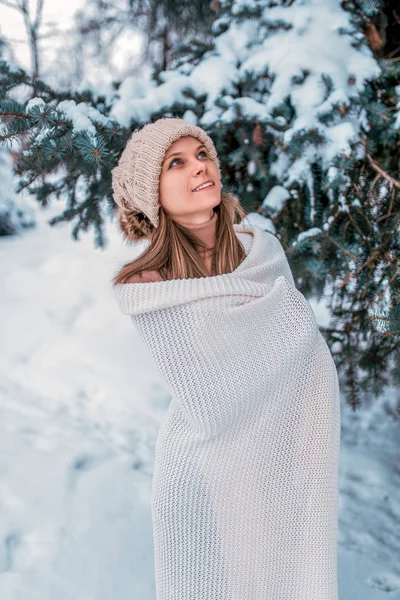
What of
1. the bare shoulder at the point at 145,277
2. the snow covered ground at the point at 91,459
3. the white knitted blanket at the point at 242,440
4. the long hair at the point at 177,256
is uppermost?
the long hair at the point at 177,256

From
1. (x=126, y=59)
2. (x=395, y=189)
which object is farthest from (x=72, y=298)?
(x=395, y=189)

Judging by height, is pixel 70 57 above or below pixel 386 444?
above

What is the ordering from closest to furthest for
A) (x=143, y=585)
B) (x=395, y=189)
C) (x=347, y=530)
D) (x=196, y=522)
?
(x=196, y=522), (x=395, y=189), (x=143, y=585), (x=347, y=530)

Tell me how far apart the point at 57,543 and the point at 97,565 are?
0.19 meters

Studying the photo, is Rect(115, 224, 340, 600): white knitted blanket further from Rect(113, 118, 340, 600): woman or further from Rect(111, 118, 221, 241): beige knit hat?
Rect(111, 118, 221, 241): beige knit hat

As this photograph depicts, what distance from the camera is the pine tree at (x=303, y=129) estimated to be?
1.72 metres

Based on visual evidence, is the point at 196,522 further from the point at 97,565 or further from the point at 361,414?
the point at 361,414

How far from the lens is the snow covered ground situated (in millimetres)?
1965

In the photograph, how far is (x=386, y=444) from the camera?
8.98 ft

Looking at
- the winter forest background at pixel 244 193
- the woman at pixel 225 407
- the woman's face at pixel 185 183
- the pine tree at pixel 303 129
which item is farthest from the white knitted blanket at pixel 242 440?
the pine tree at pixel 303 129

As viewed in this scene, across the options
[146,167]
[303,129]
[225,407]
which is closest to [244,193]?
[303,129]

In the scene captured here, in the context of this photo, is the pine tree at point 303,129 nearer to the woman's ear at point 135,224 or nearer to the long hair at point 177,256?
the woman's ear at point 135,224

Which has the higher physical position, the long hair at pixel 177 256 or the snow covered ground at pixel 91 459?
the long hair at pixel 177 256

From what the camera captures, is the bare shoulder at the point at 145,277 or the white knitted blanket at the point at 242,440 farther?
the bare shoulder at the point at 145,277
